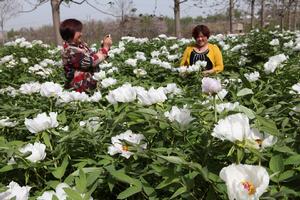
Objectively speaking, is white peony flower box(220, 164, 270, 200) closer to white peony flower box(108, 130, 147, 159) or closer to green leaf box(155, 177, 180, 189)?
green leaf box(155, 177, 180, 189)

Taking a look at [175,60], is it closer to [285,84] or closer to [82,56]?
[82,56]

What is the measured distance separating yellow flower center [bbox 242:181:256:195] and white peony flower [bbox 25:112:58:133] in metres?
0.98

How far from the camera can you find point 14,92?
3389 millimetres

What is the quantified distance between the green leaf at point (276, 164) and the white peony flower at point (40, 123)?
94 cm

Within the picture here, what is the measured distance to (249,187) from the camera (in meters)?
1.19

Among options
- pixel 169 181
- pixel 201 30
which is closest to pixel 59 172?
pixel 169 181

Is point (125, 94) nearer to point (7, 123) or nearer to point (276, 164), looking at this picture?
point (7, 123)

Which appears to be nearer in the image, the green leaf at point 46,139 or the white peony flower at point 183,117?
the white peony flower at point 183,117

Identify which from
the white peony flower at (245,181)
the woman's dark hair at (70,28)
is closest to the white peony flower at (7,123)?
the white peony flower at (245,181)

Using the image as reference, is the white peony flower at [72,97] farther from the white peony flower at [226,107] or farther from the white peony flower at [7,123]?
the white peony flower at [226,107]

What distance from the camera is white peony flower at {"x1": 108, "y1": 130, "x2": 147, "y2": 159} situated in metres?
1.61

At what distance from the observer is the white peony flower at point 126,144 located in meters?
1.61

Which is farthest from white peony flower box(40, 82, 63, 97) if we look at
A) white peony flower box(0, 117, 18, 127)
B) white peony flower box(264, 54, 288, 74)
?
white peony flower box(264, 54, 288, 74)

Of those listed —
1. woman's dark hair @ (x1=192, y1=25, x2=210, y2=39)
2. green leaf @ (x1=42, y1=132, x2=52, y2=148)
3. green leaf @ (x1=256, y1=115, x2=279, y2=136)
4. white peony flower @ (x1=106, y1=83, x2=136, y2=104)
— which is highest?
woman's dark hair @ (x1=192, y1=25, x2=210, y2=39)
